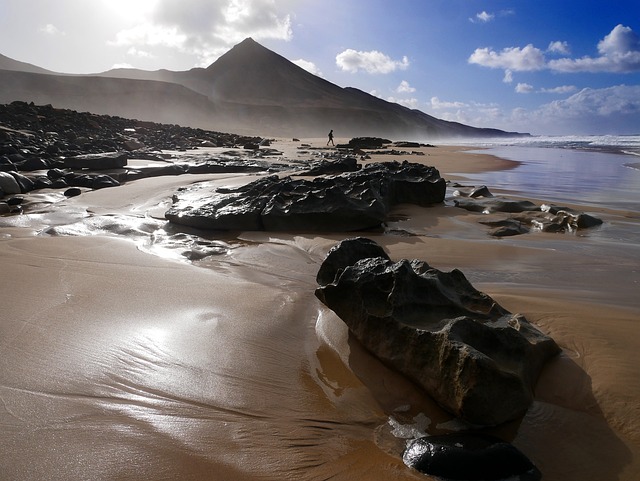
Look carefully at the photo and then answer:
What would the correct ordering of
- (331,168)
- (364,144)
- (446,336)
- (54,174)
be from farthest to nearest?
(364,144)
(331,168)
(54,174)
(446,336)

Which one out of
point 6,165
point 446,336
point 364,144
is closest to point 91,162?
point 6,165

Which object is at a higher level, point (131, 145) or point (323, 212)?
point (131, 145)

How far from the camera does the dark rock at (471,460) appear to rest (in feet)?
4.34

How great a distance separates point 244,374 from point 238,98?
94.5 meters

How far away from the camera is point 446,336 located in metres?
1.70

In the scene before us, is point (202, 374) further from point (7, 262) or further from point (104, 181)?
point (104, 181)

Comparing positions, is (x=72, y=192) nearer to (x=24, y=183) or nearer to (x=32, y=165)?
(x=24, y=183)

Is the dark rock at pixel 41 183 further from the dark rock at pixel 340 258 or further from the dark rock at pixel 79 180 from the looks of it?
the dark rock at pixel 340 258

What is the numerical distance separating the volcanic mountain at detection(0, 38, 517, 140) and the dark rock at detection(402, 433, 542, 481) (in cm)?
4989

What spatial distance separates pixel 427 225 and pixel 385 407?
3693 millimetres

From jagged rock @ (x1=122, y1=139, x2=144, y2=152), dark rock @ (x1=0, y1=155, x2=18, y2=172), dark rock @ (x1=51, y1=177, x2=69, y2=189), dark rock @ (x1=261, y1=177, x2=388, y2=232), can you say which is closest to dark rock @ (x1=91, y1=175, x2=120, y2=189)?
dark rock @ (x1=51, y1=177, x2=69, y2=189)

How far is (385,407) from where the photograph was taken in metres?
1.73

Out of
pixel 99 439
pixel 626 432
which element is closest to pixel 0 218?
pixel 99 439

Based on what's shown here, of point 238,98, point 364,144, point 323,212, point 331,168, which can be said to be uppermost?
point 238,98
